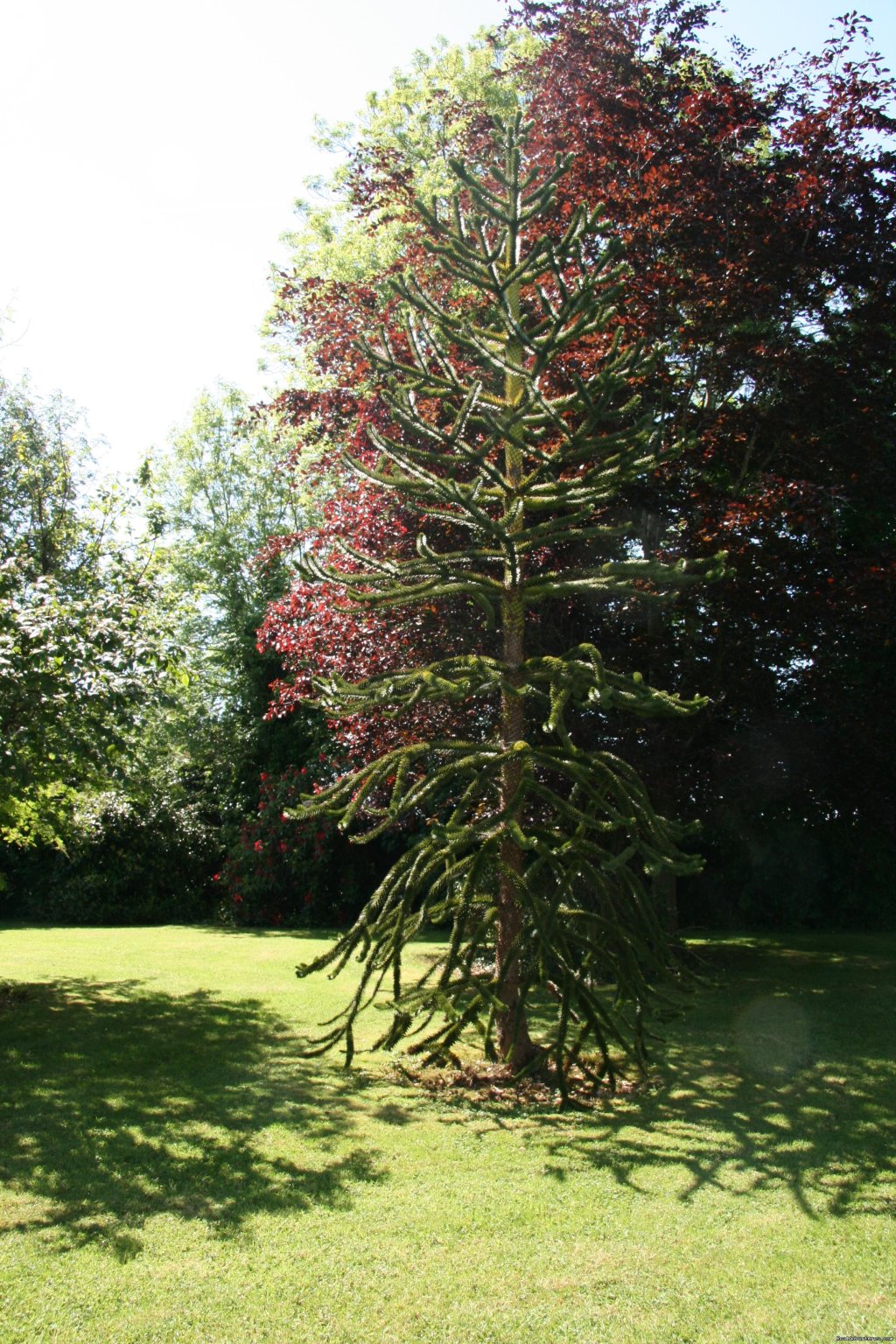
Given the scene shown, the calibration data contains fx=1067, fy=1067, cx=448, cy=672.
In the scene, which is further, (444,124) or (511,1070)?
(444,124)

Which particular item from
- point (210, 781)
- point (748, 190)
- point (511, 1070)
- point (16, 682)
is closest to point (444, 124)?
point (748, 190)

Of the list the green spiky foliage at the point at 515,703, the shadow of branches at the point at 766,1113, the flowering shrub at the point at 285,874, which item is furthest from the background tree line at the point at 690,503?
the flowering shrub at the point at 285,874

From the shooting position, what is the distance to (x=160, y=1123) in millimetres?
6109

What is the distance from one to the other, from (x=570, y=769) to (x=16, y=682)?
13.4 feet

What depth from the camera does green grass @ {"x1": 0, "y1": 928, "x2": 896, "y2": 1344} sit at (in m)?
3.93

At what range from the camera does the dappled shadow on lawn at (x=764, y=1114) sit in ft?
17.2

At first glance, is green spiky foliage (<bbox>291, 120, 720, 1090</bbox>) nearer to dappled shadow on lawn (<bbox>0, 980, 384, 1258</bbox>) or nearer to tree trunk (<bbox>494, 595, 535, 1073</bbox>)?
tree trunk (<bbox>494, 595, 535, 1073</bbox>)

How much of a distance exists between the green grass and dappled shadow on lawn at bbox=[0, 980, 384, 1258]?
0.07ft

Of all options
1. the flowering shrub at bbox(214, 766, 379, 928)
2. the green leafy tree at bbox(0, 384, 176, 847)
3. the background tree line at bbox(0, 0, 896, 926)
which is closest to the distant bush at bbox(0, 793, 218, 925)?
the flowering shrub at bbox(214, 766, 379, 928)

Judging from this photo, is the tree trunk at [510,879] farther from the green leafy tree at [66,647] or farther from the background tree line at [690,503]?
the green leafy tree at [66,647]

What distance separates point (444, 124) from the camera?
20250 mm

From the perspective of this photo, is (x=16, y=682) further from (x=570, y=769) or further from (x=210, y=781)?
(x=210, y=781)

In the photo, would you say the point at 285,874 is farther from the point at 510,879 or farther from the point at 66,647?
the point at 510,879

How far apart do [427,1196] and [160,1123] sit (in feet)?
6.17
